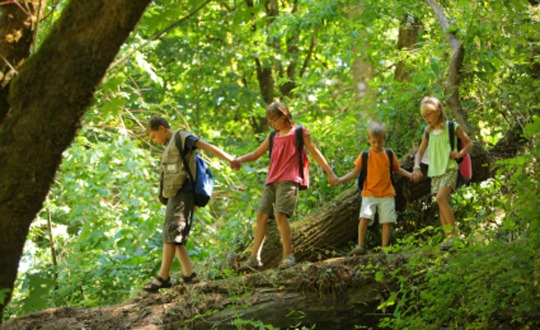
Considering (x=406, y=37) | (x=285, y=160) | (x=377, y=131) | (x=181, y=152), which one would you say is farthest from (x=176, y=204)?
(x=406, y=37)

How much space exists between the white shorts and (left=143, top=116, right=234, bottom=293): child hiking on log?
5.05ft

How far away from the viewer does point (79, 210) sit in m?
9.12

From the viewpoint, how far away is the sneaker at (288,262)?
6.38 m

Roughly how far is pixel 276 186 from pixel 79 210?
3.54m

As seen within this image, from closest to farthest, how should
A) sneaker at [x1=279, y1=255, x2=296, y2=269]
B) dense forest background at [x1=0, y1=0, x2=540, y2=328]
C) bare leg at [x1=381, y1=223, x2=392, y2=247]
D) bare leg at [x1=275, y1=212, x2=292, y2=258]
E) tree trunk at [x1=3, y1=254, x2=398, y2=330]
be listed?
dense forest background at [x1=0, y1=0, x2=540, y2=328] < tree trunk at [x1=3, y1=254, x2=398, y2=330] < sneaker at [x1=279, y1=255, x2=296, y2=269] < bare leg at [x1=275, y1=212, x2=292, y2=258] < bare leg at [x1=381, y1=223, x2=392, y2=247]

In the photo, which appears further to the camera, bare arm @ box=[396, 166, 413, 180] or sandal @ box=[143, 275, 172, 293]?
bare arm @ box=[396, 166, 413, 180]

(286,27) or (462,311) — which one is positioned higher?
(286,27)

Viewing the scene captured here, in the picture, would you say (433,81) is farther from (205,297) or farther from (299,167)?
(205,297)

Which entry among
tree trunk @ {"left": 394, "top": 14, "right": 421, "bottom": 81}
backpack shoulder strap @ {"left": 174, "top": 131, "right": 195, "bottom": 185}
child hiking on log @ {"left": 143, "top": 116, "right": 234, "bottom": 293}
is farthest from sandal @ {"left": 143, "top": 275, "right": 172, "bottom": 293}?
tree trunk @ {"left": 394, "top": 14, "right": 421, "bottom": 81}

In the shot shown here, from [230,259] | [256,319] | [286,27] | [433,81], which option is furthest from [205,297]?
[286,27]

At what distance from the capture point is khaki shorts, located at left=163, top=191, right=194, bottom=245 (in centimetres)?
646

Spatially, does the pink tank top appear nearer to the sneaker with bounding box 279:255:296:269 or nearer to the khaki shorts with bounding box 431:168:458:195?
the sneaker with bounding box 279:255:296:269

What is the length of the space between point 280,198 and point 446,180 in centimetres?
163

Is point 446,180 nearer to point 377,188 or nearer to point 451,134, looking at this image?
point 451,134
